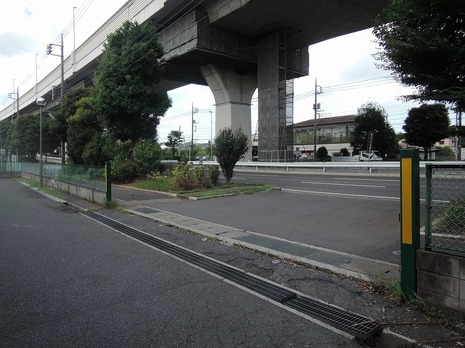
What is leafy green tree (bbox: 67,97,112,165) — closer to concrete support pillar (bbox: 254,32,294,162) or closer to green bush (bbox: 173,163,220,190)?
green bush (bbox: 173,163,220,190)

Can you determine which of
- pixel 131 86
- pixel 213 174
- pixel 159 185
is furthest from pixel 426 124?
pixel 159 185

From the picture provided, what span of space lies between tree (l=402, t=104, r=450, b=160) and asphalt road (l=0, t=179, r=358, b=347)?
42.2 m

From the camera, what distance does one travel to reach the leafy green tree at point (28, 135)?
41.7 metres

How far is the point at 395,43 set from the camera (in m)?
7.20

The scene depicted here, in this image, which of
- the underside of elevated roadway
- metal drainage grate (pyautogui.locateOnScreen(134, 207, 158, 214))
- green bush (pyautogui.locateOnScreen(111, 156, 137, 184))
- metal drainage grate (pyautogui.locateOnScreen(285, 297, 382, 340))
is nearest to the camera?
metal drainage grate (pyautogui.locateOnScreen(285, 297, 382, 340))

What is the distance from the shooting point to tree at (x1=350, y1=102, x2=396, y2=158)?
1810 inches

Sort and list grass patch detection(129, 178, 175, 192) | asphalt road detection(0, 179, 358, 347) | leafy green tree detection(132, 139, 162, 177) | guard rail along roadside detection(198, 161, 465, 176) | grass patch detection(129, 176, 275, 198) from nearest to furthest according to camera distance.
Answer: asphalt road detection(0, 179, 358, 347), grass patch detection(129, 176, 275, 198), grass patch detection(129, 178, 175, 192), leafy green tree detection(132, 139, 162, 177), guard rail along roadside detection(198, 161, 465, 176)

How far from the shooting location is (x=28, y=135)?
41.9 m

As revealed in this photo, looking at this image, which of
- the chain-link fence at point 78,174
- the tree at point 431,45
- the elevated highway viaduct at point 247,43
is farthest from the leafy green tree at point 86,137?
the tree at point 431,45

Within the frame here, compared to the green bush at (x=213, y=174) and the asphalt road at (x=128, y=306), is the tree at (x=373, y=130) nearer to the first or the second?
the green bush at (x=213, y=174)

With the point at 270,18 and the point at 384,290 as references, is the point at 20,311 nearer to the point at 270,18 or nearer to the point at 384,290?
the point at 384,290

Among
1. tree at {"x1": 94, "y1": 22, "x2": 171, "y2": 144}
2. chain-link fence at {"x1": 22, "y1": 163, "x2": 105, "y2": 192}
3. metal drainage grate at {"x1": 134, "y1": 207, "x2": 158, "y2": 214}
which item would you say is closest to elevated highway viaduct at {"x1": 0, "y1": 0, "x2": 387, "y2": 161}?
tree at {"x1": 94, "y1": 22, "x2": 171, "y2": 144}

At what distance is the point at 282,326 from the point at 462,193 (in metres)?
4.22

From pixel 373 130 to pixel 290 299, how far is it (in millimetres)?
46468
